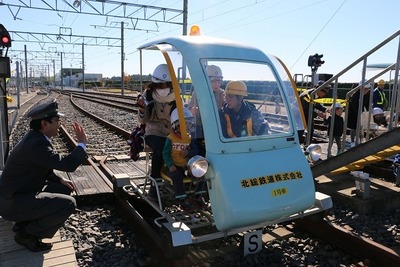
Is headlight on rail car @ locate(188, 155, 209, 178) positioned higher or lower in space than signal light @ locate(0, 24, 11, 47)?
lower

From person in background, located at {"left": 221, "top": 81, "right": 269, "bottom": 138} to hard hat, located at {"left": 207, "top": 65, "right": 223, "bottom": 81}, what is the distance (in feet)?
0.55

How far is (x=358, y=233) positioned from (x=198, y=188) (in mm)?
1945

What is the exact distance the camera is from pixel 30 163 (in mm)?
3525

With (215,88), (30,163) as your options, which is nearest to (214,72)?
(215,88)

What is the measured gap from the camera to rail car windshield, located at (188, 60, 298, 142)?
3.60 meters

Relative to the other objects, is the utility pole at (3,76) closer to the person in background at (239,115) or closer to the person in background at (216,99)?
the person in background at (216,99)

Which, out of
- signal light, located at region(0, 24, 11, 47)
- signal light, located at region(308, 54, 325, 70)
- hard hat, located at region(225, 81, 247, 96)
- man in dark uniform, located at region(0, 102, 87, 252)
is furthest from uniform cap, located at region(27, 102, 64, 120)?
signal light, located at region(308, 54, 325, 70)

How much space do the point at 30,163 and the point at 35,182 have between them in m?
0.22

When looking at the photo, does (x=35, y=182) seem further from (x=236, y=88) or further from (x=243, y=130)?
(x=236, y=88)

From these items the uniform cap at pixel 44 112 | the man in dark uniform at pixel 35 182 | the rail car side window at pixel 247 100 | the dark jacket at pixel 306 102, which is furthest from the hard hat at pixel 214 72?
the dark jacket at pixel 306 102

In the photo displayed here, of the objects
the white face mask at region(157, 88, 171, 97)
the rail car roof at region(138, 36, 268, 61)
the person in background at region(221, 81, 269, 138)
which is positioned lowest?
the person in background at region(221, 81, 269, 138)

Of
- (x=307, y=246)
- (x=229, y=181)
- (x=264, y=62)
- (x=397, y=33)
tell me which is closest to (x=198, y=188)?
(x=229, y=181)

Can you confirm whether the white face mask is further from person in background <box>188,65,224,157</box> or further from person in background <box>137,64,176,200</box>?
person in background <box>188,65,224,157</box>

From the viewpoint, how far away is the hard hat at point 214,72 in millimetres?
3660
